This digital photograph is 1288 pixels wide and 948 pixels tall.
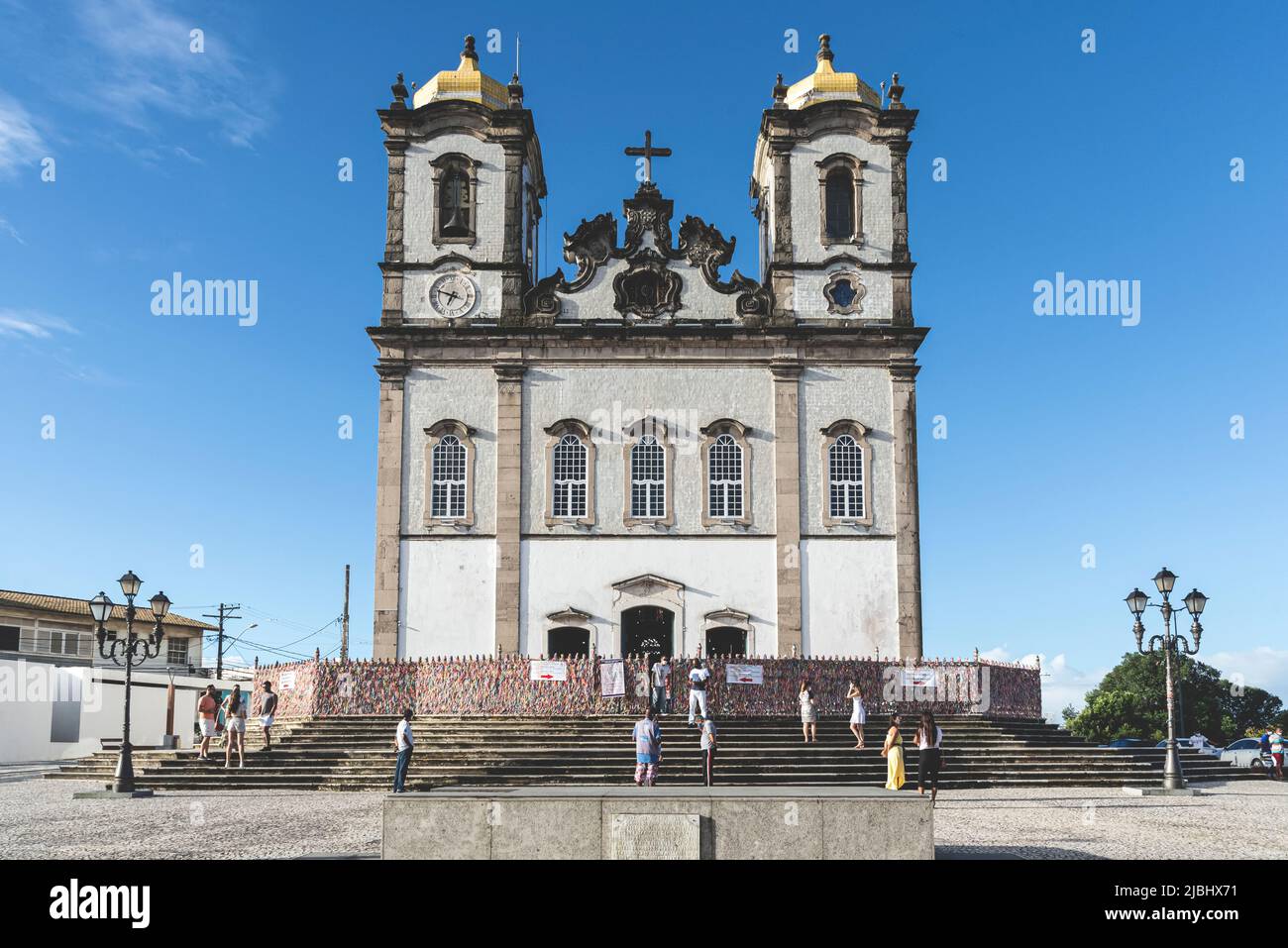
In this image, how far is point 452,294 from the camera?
1323 inches

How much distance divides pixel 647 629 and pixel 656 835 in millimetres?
20127

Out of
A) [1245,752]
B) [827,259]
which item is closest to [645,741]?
[827,259]

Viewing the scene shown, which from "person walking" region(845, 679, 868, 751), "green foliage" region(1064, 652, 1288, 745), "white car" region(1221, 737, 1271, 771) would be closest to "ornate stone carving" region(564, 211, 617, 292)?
"person walking" region(845, 679, 868, 751)

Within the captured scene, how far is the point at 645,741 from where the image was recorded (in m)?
19.2

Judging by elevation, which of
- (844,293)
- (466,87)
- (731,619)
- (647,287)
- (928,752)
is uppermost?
(466,87)

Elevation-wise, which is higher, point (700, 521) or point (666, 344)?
point (666, 344)

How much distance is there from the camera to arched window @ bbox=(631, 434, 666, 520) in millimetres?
32094

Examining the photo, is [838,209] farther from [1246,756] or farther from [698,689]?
[1246,756]

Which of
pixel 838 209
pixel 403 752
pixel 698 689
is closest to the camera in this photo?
pixel 403 752

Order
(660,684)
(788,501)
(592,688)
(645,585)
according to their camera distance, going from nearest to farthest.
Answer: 1. (660,684)
2. (592,688)
3. (645,585)
4. (788,501)

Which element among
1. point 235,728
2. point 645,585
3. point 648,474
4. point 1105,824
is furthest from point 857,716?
point 235,728

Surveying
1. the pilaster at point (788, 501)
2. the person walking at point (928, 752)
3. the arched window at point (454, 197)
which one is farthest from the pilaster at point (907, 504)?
the person walking at point (928, 752)
